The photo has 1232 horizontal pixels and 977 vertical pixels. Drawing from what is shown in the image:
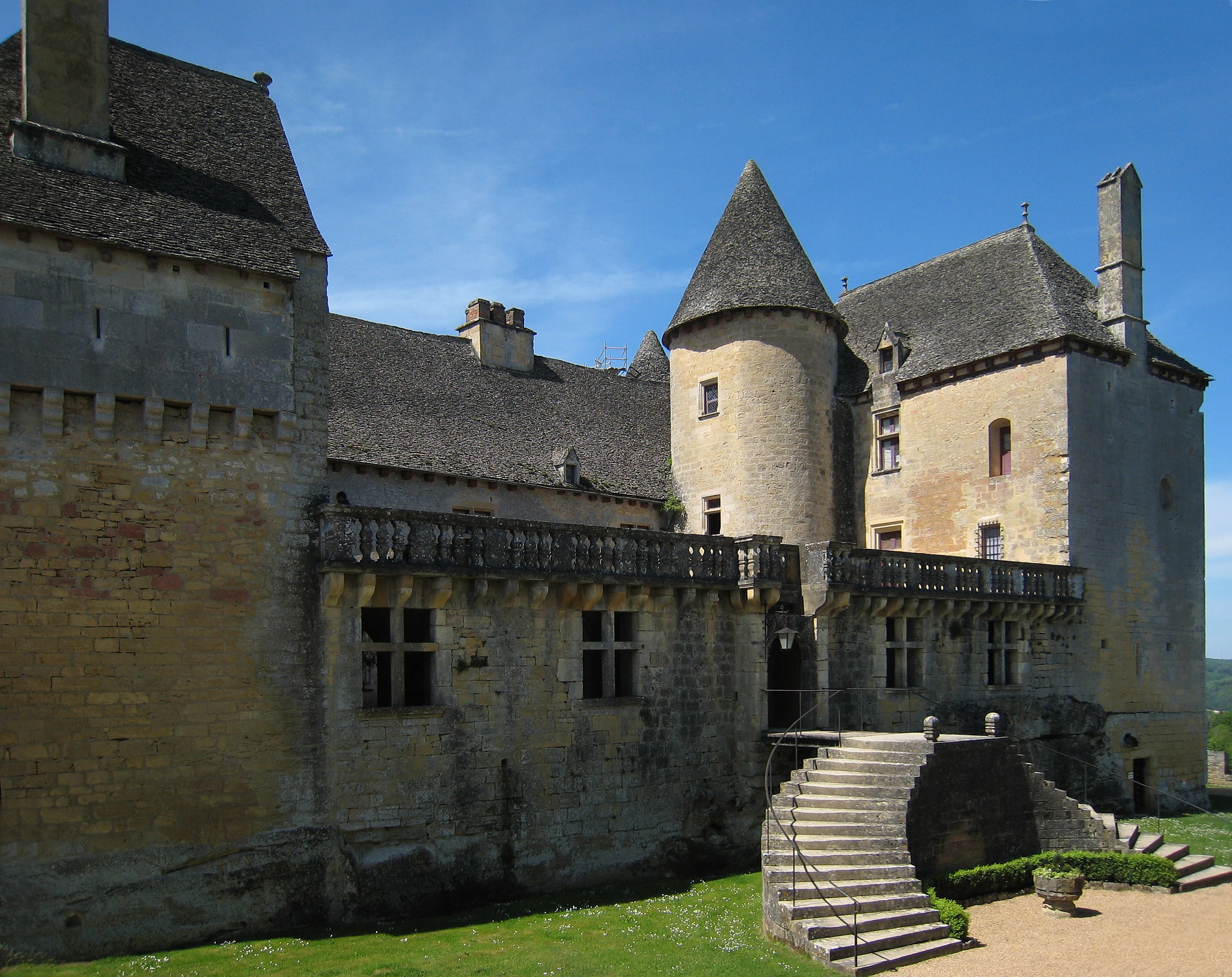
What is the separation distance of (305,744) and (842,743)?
977cm

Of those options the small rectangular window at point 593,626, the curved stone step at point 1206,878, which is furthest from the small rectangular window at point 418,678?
the curved stone step at point 1206,878

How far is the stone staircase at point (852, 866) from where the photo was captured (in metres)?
14.5

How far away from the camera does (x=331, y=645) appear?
53.2 ft

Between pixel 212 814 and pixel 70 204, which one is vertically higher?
pixel 70 204

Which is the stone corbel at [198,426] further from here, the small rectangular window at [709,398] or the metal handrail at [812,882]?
the small rectangular window at [709,398]

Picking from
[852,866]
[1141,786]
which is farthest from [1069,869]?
[1141,786]

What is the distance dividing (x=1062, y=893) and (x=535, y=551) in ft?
34.4

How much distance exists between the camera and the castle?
1455cm

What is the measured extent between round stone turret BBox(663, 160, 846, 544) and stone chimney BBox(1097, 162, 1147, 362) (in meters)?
7.18

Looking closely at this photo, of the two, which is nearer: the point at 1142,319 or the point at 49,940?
the point at 49,940

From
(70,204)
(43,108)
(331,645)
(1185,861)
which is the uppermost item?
(43,108)

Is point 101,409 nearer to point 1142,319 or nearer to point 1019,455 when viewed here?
point 1019,455

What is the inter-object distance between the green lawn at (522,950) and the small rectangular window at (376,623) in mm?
4824

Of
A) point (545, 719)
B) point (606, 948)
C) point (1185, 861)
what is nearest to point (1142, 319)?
point (1185, 861)
